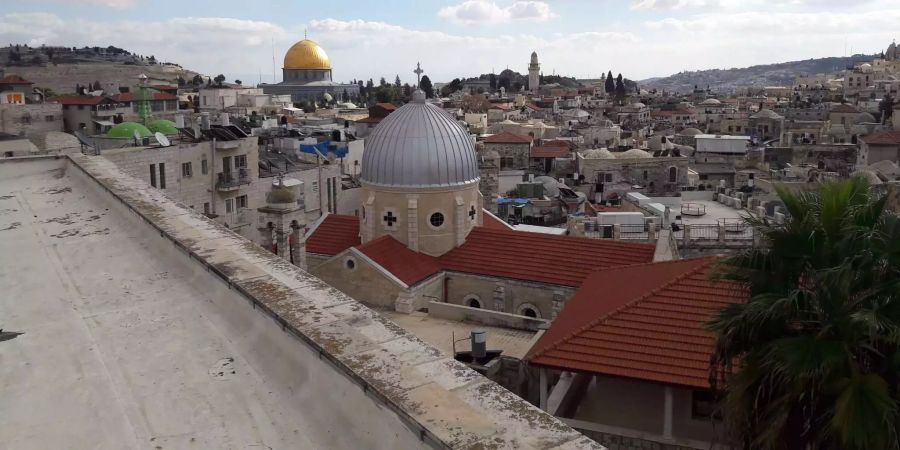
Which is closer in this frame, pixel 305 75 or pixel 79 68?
pixel 305 75

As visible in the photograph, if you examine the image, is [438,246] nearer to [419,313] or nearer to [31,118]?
[419,313]

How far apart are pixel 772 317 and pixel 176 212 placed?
22.9 ft

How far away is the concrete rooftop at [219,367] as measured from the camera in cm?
419

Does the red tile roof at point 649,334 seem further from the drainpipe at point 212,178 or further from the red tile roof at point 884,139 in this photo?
the red tile roof at point 884,139

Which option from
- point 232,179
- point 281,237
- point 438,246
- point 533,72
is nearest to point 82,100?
point 232,179

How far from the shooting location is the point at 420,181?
21.0 metres

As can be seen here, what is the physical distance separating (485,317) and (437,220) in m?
4.07

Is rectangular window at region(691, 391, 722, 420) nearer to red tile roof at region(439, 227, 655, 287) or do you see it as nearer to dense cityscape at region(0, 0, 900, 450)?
dense cityscape at region(0, 0, 900, 450)

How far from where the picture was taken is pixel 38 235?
9094mm

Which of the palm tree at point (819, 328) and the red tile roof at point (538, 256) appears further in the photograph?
the red tile roof at point (538, 256)

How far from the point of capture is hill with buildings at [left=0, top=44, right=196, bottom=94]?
10788 centimetres

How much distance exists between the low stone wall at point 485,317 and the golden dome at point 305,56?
88.8 metres

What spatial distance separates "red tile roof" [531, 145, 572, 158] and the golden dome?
5668 cm

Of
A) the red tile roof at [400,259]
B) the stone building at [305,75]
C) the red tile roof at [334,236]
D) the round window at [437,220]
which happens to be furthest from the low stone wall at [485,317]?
the stone building at [305,75]
